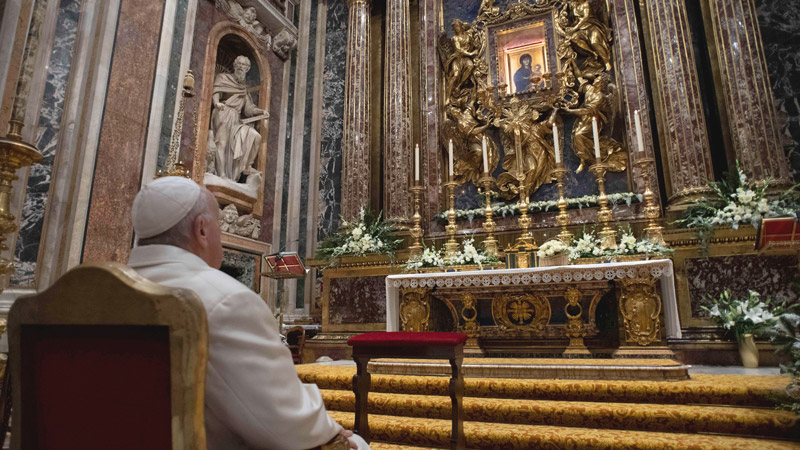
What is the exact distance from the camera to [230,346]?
3.83 ft

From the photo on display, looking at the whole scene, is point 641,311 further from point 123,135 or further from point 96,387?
point 123,135

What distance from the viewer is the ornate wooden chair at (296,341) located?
6609 millimetres

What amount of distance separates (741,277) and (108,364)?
5974 mm

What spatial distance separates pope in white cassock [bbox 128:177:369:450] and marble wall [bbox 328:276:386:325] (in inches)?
208

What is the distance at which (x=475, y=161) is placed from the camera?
25.6ft

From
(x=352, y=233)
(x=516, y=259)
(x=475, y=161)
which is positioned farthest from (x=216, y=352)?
(x=475, y=161)

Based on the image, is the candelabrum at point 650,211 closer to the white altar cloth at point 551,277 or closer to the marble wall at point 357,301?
the white altar cloth at point 551,277

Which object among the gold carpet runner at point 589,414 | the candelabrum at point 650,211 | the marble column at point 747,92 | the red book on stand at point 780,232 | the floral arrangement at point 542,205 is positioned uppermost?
the marble column at point 747,92

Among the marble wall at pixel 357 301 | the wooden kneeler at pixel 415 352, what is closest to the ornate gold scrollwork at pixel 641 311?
the wooden kneeler at pixel 415 352

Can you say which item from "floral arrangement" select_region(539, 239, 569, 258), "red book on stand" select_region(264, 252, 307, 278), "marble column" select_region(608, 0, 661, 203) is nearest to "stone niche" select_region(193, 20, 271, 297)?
"red book on stand" select_region(264, 252, 307, 278)

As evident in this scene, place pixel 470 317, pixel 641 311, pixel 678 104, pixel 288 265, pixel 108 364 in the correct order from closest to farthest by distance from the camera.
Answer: pixel 108 364 < pixel 641 311 < pixel 470 317 < pixel 678 104 < pixel 288 265

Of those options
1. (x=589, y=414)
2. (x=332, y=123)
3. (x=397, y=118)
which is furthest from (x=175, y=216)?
(x=332, y=123)

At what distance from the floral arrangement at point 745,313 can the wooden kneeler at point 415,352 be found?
3.49m

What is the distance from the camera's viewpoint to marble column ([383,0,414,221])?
7.66m
